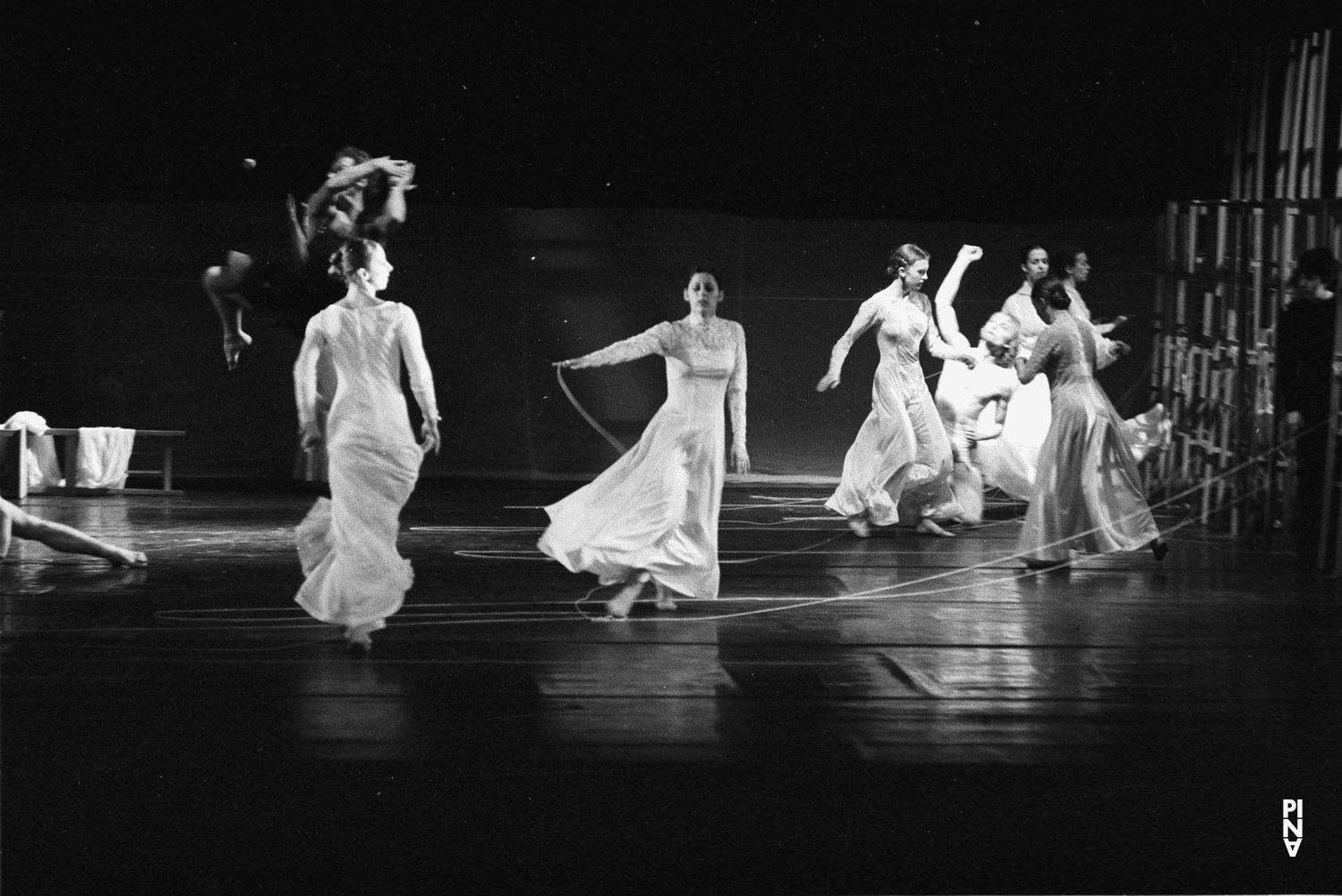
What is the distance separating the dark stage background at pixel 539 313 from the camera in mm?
12328

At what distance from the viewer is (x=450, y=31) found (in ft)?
38.7

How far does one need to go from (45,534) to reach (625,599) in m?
2.65

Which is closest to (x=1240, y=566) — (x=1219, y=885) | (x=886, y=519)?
(x=886, y=519)

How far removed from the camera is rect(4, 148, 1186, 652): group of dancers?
628cm

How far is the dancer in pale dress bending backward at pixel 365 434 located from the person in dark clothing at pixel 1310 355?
14.4ft

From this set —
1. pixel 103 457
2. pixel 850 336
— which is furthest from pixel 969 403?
pixel 103 457

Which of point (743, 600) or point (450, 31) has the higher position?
point (450, 31)

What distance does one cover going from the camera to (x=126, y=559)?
326 inches

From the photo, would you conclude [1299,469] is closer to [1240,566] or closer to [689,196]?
[1240,566]

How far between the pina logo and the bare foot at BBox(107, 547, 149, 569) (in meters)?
5.54

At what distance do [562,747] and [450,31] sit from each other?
7.83m

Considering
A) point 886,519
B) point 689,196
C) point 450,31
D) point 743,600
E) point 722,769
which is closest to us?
point 722,769

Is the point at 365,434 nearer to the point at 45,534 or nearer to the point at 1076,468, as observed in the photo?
the point at 45,534

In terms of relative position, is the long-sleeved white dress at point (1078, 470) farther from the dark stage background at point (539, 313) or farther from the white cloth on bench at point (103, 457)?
the white cloth on bench at point (103, 457)
